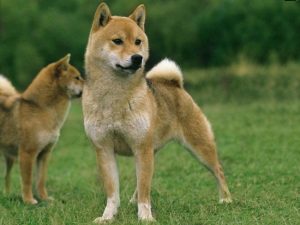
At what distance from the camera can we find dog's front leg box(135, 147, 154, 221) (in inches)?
214

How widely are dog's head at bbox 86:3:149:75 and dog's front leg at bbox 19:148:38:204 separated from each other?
80.2 inches

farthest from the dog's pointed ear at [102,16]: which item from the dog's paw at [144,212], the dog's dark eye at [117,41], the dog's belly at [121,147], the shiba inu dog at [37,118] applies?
the shiba inu dog at [37,118]

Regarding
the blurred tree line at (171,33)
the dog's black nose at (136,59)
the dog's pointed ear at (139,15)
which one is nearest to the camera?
the dog's black nose at (136,59)

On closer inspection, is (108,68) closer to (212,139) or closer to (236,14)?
(212,139)

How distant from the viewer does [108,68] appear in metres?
5.39

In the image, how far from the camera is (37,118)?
23.7 ft

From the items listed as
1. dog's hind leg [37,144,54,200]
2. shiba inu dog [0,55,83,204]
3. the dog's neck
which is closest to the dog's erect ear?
shiba inu dog [0,55,83,204]

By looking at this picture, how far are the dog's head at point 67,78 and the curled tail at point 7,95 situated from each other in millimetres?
561


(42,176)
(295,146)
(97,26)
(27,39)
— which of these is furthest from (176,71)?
(27,39)

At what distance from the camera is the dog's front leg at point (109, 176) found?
552 centimetres

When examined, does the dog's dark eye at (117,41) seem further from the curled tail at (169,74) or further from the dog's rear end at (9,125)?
the dog's rear end at (9,125)

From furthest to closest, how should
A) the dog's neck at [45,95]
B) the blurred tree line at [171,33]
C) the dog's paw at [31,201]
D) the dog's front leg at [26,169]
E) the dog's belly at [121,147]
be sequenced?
1. the blurred tree line at [171,33]
2. the dog's neck at [45,95]
3. the dog's front leg at [26,169]
4. the dog's paw at [31,201]
5. the dog's belly at [121,147]

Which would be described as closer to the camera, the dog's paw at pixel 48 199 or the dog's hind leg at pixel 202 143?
the dog's hind leg at pixel 202 143

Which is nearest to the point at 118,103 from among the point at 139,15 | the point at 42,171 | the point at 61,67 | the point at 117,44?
the point at 117,44
